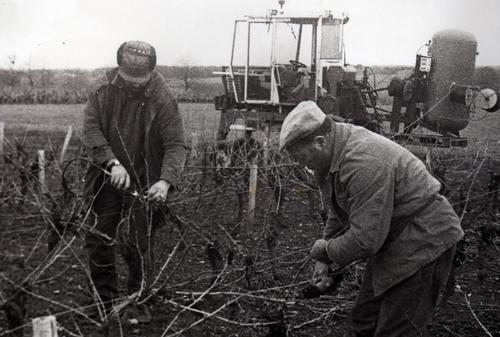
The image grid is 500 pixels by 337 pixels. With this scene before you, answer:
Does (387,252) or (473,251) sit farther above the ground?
(387,252)

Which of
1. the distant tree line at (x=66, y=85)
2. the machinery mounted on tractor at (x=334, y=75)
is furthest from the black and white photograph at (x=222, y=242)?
the distant tree line at (x=66, y=85)

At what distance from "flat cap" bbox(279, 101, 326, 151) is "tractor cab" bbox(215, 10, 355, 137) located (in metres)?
9.21

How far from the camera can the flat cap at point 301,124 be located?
2.81 meters

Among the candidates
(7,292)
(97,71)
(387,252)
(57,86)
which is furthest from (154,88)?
(97,71)

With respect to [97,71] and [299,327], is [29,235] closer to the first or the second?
[299,327]

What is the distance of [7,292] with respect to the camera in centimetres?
315

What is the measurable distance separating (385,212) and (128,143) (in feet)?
6.45

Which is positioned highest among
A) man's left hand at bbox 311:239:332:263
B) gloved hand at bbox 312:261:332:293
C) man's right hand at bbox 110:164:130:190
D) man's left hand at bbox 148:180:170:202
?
man's right hand at bbox 110:164:130:190

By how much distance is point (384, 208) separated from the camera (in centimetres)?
275

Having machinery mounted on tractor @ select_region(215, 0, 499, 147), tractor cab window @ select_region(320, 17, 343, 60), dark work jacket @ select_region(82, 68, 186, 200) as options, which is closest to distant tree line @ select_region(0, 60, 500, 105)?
machinery mounted on tractor @ select_region(215, 0, 499, 147)

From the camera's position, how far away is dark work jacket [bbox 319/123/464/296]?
276 centimetres

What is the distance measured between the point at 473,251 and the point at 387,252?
4.24m

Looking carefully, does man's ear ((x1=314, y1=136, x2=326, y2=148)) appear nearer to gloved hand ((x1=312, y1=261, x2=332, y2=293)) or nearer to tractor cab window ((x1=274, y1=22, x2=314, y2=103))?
gloved hand ((x1=312, y1=261, x2=332, y2=293))

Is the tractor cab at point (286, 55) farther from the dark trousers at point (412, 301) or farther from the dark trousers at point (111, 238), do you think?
the dark trousers at point (412, 301)
